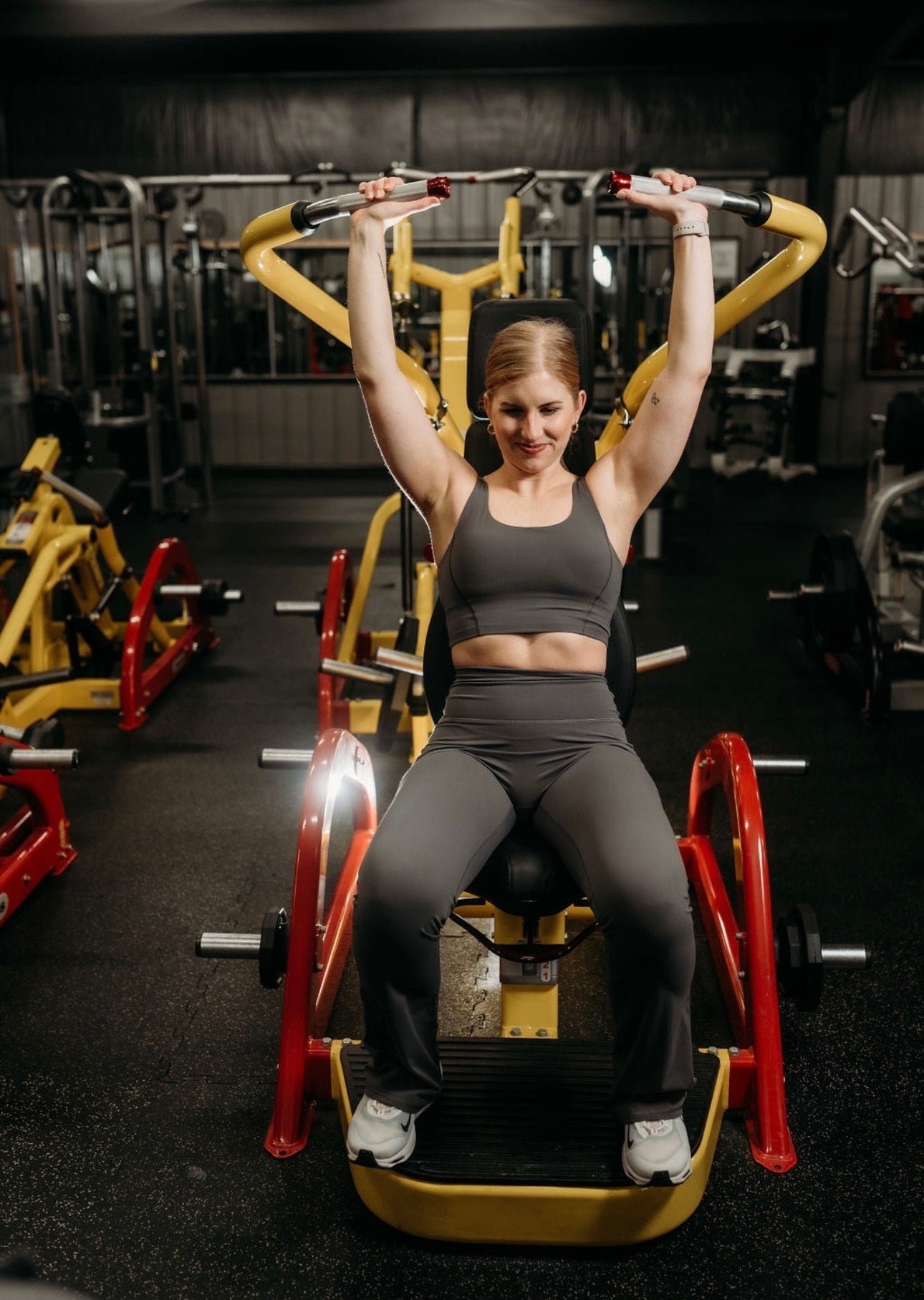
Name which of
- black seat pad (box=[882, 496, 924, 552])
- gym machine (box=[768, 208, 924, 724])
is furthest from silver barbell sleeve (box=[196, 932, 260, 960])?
black seat pad (box=[882, 496, 924, 552])

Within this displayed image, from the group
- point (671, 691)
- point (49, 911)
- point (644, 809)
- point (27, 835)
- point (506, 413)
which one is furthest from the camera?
point (671, 691)

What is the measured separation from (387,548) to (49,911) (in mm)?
4241

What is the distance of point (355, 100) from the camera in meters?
8.74

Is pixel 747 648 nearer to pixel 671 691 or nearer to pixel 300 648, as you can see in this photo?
pixel 671 691

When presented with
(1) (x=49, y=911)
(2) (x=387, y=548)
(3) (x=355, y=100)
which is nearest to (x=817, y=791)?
(1) (x=49, y=911)

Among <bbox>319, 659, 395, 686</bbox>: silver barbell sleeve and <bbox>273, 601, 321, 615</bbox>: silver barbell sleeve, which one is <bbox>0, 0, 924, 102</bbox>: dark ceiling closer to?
<bbox>273, 601, 321, 615</bbox>: silver barbell sleeve

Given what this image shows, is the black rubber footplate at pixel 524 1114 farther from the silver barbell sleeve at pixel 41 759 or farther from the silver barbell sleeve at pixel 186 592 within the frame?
the silver barbell sleeve at pixel 186 592

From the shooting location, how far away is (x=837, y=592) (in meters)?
3.59

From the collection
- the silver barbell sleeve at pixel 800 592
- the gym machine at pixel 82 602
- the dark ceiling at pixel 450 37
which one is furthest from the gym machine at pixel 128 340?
the silver barbell sleeve at pixel 800 592

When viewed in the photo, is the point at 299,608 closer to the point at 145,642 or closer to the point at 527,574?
the point at 145,642

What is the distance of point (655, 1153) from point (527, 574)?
80 cm

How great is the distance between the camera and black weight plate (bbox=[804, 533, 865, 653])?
3584 millimetres

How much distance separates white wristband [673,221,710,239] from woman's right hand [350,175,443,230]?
332 mm

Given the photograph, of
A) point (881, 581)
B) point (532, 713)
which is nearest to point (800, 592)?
point (881, 581)
